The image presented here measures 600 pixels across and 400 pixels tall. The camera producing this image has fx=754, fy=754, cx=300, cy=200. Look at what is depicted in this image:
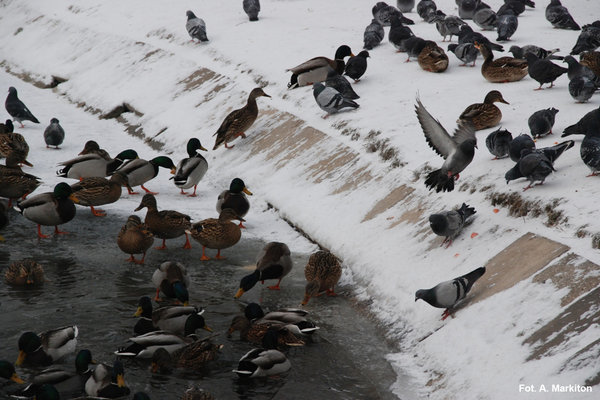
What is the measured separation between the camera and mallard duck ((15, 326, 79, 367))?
7.63 metres

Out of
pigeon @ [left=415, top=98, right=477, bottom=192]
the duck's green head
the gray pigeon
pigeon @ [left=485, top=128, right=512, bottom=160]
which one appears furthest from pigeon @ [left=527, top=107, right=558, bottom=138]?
the duck's green head

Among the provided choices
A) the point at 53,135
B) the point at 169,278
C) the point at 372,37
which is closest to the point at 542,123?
the point at 169,278

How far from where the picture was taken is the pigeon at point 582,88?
1268 cm

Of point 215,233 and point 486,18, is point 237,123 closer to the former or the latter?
point 215,233

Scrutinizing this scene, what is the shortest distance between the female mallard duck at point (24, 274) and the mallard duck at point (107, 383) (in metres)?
2.72

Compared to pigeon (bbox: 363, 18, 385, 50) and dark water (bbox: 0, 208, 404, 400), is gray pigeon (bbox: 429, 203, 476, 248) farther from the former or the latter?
pigeon (bbox: 363, 18, 385, 50)

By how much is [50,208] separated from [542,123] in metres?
7.54

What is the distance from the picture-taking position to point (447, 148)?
10.3m

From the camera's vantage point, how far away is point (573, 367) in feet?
21.3

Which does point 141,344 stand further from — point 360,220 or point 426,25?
point 426,25

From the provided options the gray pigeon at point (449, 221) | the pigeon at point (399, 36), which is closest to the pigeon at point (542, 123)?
the gray pigeon at point (449, 221)

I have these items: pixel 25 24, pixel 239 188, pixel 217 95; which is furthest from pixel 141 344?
pixel 25 24

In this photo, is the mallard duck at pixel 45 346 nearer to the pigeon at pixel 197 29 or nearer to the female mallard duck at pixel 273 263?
the female mallard duck at pixel 273 263

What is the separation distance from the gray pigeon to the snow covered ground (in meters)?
0.23
